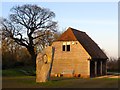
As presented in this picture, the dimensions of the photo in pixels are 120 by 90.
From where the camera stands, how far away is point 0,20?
61.0 m

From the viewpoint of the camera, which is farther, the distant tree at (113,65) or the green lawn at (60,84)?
the distant tree at (113,65)

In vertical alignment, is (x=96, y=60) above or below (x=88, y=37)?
below

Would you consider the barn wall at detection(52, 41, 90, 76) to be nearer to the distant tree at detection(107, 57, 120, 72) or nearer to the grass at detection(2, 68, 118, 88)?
the grass at detection(2, 68, 118, 88)

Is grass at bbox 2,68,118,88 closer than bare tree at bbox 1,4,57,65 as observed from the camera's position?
Yes

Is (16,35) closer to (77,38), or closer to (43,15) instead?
(43,15)

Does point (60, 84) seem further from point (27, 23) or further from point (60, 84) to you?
point (27, 23)

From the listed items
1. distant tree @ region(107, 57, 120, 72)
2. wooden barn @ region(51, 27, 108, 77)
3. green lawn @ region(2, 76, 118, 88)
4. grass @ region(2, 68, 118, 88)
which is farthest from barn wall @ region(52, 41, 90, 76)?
distant tree @ region(107, 57, 120, 72)

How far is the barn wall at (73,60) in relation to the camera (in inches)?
1832

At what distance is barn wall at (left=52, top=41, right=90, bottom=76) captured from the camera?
46531 millimetres

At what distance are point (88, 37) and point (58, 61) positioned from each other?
10668 mm

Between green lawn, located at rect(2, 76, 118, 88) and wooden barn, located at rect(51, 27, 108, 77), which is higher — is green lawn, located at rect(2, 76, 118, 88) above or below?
below

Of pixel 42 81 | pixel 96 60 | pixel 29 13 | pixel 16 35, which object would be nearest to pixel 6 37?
pixel 16 35

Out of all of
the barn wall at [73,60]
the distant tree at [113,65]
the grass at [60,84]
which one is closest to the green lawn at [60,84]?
the grass at [60,84]

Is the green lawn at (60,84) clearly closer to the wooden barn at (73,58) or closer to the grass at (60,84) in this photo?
the grass at (60,84)
